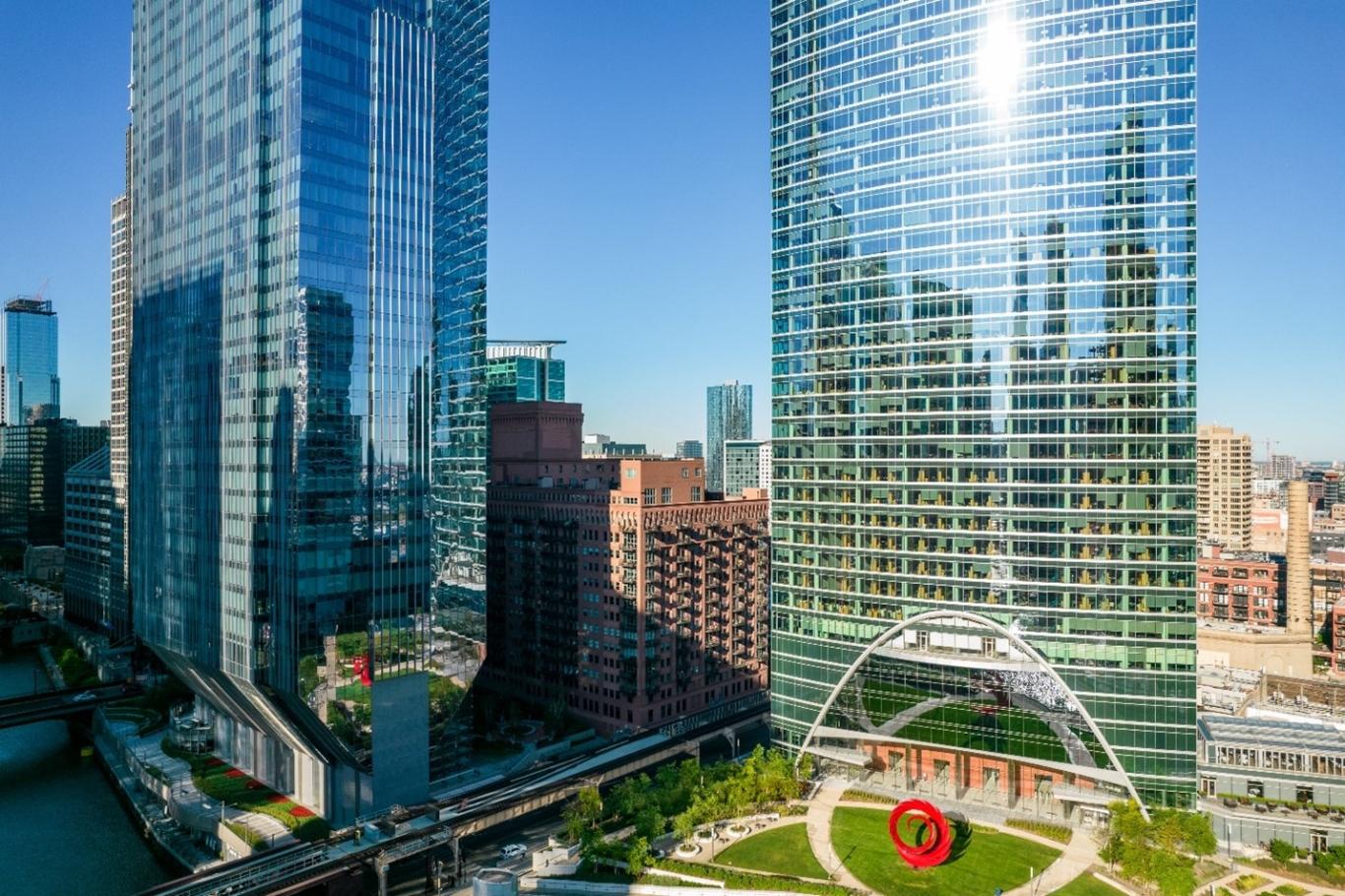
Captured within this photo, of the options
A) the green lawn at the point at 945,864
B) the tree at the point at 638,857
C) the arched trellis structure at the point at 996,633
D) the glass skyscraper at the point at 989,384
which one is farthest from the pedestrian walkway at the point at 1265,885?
the tree at the point at 638,857

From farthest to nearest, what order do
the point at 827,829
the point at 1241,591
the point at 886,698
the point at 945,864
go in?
the point at 1241,591, the point at 886,698, the point at 827,829, the point at 945,864

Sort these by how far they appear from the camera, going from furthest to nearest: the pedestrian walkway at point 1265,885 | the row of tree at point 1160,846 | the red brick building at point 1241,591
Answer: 1. the red brick building at point 1241,591
2. the pedestrian walkway at point 1265,885
3. the row of tree at point 1160,846

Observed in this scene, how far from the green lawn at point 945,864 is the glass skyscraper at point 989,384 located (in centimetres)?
1100

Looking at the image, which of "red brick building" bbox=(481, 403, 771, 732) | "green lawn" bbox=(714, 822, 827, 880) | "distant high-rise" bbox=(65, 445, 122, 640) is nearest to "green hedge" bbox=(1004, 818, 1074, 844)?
"green lawn" bbox=(714, 822, 827, 880)

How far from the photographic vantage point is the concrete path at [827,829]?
3103 inches

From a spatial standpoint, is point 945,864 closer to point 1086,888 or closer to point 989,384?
point 1086,888

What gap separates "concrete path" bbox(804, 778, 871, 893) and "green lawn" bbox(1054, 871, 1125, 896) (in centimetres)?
1637

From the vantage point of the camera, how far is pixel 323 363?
88938mm

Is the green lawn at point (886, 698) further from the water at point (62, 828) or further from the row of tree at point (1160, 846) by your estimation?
the water at point (62, 828)

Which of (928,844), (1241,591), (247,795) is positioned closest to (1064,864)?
(928,844)

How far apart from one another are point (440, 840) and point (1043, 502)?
66.0m

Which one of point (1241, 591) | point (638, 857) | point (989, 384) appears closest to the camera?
Answer: point (638, 857)

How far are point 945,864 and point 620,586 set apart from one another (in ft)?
180

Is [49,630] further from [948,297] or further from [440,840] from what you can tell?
[948,297]
